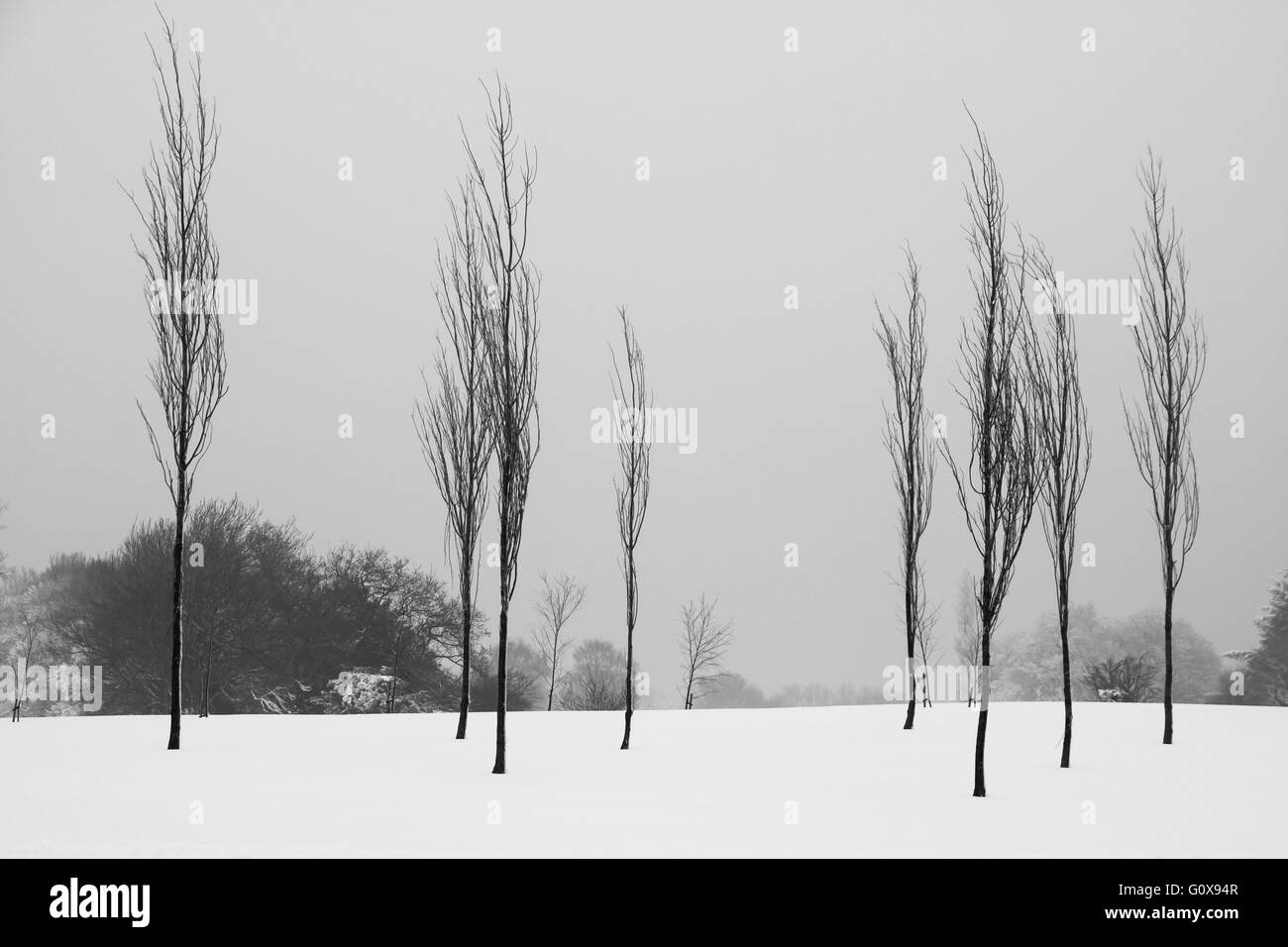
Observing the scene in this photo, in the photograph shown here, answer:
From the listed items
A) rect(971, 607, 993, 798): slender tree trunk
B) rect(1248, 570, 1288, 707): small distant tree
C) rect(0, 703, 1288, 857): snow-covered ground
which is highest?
rect(971, 607, 993, 798): slender tree trunk

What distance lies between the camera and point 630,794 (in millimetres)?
9383

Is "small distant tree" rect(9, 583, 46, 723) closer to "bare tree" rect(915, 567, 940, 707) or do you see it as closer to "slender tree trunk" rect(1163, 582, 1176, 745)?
"bare tree" rect(915, 567, 940, 707)

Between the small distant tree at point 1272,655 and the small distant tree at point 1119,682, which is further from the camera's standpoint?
the small distant tree at point 1272,655

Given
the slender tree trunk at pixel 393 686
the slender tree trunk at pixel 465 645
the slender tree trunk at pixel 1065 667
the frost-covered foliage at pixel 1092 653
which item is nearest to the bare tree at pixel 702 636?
the slender tree trunk at pixel 393 686

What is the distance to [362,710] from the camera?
31.8 m

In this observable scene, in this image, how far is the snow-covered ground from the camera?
714 centimetres

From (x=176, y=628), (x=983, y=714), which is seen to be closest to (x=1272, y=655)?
(x=983, y=714)

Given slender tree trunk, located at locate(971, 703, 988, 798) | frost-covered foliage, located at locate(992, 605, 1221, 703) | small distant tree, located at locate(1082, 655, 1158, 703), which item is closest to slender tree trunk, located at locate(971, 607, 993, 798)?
slender tree trunk, located at locate(971, 703, 988, 798)

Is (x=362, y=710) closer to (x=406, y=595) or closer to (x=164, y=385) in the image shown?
(x=406, y=595)

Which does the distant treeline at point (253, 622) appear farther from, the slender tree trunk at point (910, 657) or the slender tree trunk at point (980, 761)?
the slender tree trunk at point (980, 761)

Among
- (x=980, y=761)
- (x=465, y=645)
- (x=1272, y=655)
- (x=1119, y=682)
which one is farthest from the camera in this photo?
(x=1272, y=655)

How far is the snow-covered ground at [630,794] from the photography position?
23.4ft

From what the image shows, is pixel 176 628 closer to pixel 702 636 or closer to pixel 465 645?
pixel 465 645
